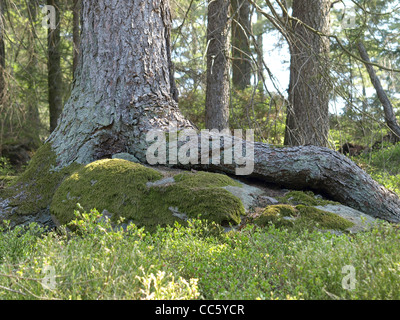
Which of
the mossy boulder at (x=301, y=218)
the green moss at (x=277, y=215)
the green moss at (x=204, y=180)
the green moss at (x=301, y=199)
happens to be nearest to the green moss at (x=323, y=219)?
the mossy boulder at (x=301, y=218)

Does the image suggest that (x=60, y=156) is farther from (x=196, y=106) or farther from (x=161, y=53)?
(x=196, y=106)

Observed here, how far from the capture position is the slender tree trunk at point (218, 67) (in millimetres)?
9078

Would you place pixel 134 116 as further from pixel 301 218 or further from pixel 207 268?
pixel 207 268

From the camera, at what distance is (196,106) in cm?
1290

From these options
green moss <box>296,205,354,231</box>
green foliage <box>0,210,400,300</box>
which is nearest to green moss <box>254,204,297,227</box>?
green moss <box>296,205,354,231</box>

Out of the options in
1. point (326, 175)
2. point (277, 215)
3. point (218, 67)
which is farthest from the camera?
point (218, 67)

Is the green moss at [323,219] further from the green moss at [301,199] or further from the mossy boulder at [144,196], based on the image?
the mossy boulder at [144,196]

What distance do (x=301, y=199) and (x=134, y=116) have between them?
8.32 feet
